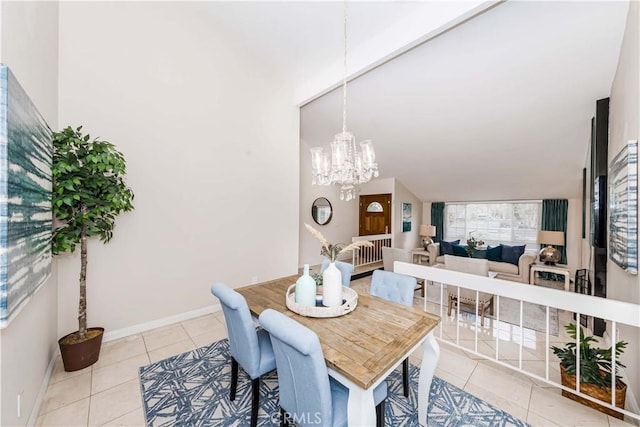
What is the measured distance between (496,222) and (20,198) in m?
8.31

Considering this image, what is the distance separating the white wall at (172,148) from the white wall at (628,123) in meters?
3.70

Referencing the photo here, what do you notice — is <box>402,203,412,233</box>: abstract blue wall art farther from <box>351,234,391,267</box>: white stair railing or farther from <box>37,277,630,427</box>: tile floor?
<box>37,277,630,427</box>: tile floor

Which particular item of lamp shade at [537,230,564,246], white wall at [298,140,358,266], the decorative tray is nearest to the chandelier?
the decorative tray

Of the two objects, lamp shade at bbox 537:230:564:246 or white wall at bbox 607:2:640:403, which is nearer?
white wall at bbox 607:2:640:403

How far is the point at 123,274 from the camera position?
2.69 metres

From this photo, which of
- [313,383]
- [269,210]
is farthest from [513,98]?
[313,383]

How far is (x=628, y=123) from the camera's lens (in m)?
1.89

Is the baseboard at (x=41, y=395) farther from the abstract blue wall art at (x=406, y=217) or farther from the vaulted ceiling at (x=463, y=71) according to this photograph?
the abstract blue wall art at (x=406, y=217)

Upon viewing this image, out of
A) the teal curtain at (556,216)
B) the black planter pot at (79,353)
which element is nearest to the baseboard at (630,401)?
the black planter pot at (79,353)

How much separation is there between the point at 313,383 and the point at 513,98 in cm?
407

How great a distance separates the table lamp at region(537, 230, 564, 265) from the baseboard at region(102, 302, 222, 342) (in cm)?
608

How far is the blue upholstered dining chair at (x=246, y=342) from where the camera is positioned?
1472mm

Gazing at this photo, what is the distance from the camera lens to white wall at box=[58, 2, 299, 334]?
2.51 meters

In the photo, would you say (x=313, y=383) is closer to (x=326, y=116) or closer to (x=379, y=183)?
(x=326, y=116)
